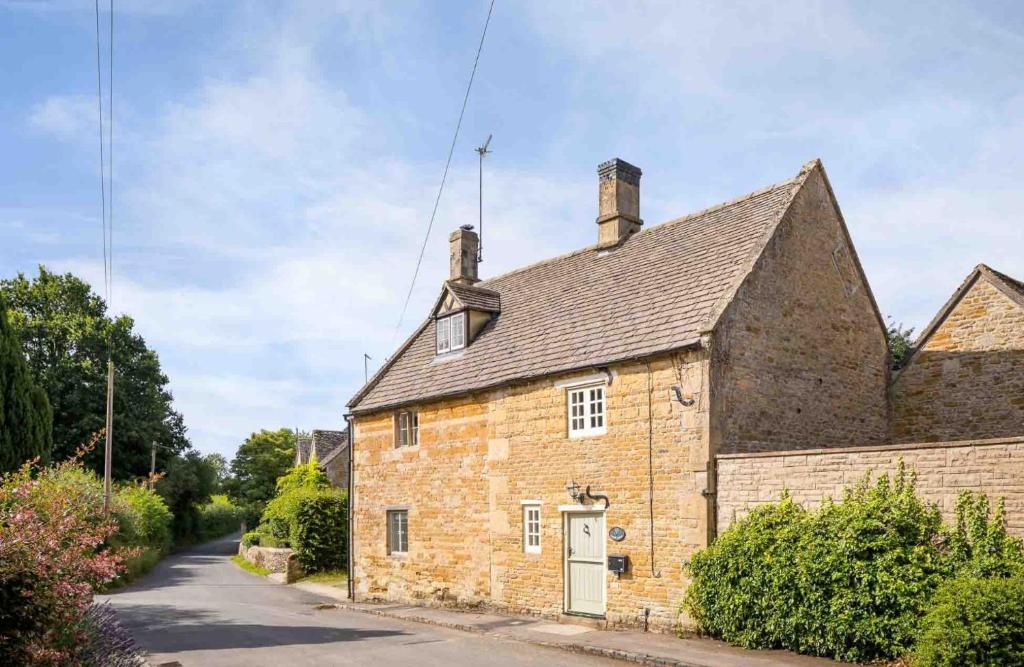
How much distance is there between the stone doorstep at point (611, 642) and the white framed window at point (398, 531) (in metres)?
2.63

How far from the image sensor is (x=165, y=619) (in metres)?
19.2

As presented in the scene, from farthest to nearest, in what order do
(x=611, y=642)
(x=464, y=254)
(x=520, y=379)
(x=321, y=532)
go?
(x=321, y=532)
(x=464, y=254)
(x=520, y=379)
(x=611, y=642)

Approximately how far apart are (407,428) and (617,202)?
8.17 meters

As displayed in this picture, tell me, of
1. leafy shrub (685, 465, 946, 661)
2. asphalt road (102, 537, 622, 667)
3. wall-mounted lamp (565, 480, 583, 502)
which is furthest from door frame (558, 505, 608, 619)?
leafy shrub (685, 465, 946, 661)

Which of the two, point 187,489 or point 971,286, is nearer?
point 971,286

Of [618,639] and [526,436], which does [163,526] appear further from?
[618,639]

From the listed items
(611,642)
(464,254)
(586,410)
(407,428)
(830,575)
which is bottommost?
(611,642)

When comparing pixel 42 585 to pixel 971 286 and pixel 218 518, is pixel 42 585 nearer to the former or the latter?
pixel 971 286

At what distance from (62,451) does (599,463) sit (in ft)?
119

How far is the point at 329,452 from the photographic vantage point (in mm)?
59594

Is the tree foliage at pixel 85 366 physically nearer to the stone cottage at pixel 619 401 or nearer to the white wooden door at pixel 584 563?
the stone cottage at pixel 619 401

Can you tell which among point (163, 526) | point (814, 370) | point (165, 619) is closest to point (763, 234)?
point (814, 370)

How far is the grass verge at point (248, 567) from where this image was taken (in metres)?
34.7

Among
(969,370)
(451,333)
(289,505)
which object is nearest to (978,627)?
(969,370)
